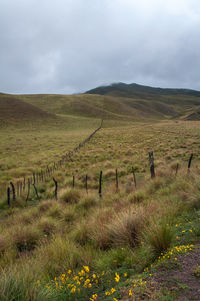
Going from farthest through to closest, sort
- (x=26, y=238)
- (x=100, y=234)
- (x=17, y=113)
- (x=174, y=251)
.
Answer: (x=17, y=113)
(x=26, y=238)
(x=100, y=234)
(x=174, y=251)

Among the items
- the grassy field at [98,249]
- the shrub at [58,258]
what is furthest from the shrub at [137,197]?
the shrub at [58,258]

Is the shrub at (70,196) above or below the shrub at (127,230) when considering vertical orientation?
below

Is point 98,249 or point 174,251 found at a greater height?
point 174,251

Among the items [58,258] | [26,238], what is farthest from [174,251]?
[26,238]

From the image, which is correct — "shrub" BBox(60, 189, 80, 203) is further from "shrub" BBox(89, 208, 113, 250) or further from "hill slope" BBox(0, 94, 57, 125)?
"hill slope" BBox(0, 94, 57, 125)

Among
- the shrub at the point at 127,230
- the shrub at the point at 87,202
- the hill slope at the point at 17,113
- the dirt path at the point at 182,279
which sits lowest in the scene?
the shrub at the point at 87,202

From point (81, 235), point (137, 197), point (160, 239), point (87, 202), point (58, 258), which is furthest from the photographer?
point (87, 202)

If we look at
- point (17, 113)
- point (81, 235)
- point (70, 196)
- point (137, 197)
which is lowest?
point (70, 196)

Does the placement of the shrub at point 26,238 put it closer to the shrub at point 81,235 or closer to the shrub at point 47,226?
the shrub at point 47,226

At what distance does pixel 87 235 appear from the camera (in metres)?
4.06

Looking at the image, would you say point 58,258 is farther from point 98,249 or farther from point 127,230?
point 127,230

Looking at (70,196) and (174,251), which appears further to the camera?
(70,196)

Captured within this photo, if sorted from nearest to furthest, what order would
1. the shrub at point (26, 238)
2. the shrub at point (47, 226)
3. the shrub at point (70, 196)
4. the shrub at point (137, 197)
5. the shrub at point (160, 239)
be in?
the shrub at point (160, 239), the shrub at point (26, 238), the shrub at point (47, 226), the shrub at point (137, 197), the shrub at point (70, 196)

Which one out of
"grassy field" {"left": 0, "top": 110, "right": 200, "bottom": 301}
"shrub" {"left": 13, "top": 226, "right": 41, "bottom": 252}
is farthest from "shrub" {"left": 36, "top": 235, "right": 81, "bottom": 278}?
"shrub" {"left": 13, "top": 226, "right": 41, "bottom": 252}
